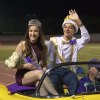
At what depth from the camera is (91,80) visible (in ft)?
16.4

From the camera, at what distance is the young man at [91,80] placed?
4844mm

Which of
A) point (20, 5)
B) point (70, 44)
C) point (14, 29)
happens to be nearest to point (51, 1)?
point (20, 5)

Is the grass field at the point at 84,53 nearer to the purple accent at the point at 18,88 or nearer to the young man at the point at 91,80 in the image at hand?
the purple accent at the point at 18,88

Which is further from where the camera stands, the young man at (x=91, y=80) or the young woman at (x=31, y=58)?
the young woman at (x=31, y=58)

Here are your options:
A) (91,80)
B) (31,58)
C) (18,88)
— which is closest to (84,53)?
(31,58)

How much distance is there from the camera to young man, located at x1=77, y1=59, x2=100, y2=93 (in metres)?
4.84

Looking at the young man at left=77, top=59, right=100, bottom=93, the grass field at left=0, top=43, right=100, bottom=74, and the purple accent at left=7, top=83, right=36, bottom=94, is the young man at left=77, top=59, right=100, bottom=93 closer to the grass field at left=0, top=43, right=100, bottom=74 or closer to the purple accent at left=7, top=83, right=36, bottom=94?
the purple accent at left=7, top=83, right=36, bottom=94

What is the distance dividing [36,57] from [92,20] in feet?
120

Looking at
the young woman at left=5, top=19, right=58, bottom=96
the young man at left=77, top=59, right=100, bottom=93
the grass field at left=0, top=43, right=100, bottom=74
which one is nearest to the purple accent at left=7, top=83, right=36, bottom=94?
the young woman at left=5, top=19, right=58, bottom=96

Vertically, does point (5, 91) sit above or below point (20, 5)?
below

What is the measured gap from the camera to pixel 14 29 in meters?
40.4

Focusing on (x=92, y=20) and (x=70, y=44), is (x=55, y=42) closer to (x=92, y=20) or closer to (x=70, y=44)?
(x=70, y=44)

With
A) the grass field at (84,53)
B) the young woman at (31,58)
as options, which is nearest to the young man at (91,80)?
the young woman at (31,58)

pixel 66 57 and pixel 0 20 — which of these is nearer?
pixel 66 57
